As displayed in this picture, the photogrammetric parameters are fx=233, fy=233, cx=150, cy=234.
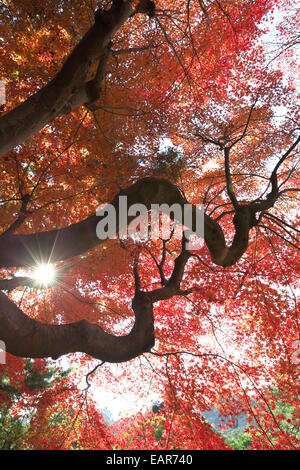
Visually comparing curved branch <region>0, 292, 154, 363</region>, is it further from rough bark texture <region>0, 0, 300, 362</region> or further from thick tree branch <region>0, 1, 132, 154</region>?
thick tree branch <region>0, 1, 132, 154</region>

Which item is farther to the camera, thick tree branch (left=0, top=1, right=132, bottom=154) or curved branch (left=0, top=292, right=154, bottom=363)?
thick tree branch (left=0, top=1, right=132, bottom=154)

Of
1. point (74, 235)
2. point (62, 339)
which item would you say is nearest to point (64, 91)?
point (74, 235)

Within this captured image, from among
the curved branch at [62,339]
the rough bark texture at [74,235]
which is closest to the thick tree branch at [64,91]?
the rough bark texture at [74,235]

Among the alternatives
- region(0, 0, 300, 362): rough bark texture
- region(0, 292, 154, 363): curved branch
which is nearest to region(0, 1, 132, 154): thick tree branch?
region(0, 0, 300, 362): rough bark texture

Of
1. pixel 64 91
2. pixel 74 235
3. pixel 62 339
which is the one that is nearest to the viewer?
pixel 62 339

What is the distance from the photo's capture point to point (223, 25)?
9000mm

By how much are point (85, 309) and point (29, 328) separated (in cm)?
672

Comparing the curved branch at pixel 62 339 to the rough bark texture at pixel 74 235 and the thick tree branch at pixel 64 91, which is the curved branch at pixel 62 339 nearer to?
the rough bark texture at pixel 74 235

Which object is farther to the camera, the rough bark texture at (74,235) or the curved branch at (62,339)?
the rough bark texture at (74,235)

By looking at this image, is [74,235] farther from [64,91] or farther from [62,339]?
[64,91]

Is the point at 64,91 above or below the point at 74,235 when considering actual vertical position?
above

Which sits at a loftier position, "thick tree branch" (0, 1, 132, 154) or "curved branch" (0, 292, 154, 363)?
"thick tree branch" (0, 1, 132, 154)

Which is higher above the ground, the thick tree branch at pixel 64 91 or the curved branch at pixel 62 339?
the thick tree branch at pixel 64 91
